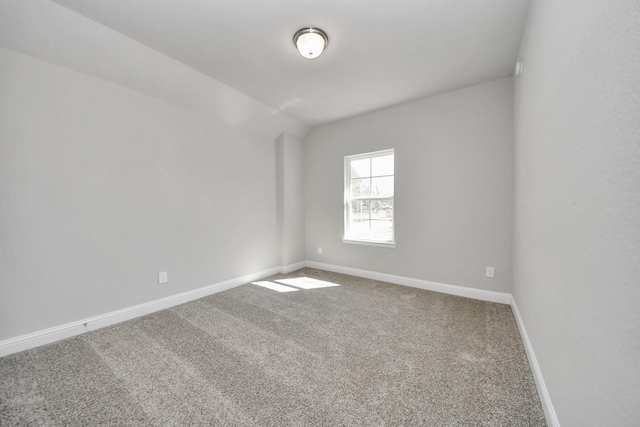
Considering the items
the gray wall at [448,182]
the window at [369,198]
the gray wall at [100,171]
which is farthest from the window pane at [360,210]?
the gray wall at [100,171]

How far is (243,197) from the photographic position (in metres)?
3.52

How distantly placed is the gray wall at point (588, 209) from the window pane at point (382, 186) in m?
2.02

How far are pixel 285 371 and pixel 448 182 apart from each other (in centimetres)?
275

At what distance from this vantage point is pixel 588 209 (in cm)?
89

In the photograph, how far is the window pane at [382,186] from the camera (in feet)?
11.7

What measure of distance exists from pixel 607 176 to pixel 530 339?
1.52 meters

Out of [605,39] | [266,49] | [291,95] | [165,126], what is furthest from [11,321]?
[605,39]

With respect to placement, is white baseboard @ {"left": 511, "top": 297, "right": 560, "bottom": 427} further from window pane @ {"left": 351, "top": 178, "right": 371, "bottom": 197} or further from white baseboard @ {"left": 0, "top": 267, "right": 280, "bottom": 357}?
white baseboard @ {"left": 0, "top": 267, "right": 280, "bottom": 357}

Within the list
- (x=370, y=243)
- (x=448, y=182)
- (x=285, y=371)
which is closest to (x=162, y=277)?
(x=285, y=371)

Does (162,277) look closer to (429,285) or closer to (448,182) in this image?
(429,285)

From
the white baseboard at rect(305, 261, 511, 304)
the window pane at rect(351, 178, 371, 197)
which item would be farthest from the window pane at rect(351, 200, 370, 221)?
the white baseboard at rect(305, 261, 511, 304)

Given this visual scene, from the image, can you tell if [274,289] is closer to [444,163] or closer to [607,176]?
[444,163]

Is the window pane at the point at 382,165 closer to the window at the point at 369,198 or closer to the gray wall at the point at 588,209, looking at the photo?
the window at the point at 369,198

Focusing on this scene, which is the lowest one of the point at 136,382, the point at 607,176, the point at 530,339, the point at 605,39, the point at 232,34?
the point at 136,382
